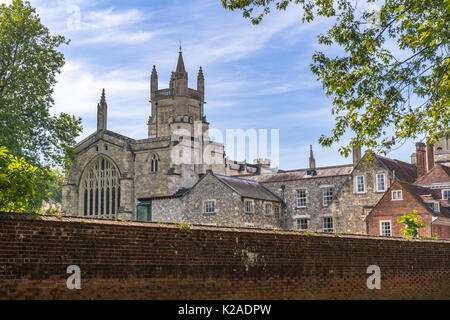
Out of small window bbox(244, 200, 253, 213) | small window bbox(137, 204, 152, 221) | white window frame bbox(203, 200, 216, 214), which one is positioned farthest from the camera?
small window bbox(137, 204, 152, 221)

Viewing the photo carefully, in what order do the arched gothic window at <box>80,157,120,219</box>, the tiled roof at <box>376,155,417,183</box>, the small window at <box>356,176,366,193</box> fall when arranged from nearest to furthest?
the tiled roof at <box>376,155,417,183</box> < the small window at <box>356,176,366,193</box> < the arched gothic window at <box>80,157,120,219</box>

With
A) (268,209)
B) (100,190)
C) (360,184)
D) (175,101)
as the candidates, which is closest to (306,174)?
(268,209)

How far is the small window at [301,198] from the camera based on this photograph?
50.2 m

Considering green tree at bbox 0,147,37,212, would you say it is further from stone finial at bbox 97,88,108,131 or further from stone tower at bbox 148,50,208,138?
stone tower at bbox 148,50,208,138

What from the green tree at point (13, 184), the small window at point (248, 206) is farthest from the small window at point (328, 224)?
the green tree at point (13, 184)

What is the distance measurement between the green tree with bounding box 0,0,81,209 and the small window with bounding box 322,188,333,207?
2310cm

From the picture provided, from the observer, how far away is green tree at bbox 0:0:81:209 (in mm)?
32219

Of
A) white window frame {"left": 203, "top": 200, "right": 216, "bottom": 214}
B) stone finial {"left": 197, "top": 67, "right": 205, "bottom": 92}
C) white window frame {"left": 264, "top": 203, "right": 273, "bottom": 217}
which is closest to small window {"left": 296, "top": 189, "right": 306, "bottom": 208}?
white window frame {"left": 264, "top": 203, "right": 273, "bottom": 217}

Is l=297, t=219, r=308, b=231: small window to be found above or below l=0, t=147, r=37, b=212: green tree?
above

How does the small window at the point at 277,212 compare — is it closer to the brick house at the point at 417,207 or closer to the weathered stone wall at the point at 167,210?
the weathered stone wall at the point at 167,210

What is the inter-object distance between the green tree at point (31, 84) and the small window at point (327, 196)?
23.1m

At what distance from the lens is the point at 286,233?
597 inches

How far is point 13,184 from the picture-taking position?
10.6m
